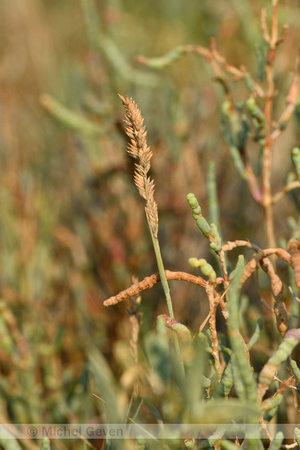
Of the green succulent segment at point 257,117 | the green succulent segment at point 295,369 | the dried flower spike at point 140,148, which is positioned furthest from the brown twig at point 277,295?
the green succulent segment at point 257,117

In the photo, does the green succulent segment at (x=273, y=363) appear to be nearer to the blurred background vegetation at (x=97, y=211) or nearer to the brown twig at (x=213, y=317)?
the brown twig at (x=213, y=317)

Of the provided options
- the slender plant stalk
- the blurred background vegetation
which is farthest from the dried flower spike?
the blurred background vegetation

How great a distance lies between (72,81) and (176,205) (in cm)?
67

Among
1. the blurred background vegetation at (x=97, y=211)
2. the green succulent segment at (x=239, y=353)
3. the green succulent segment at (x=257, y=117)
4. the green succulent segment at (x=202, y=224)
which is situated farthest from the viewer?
the blurred background vegetation at (x=97, y=211)

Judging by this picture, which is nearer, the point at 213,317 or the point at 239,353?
the point at 239,353

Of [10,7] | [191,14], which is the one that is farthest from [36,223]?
[191,14]

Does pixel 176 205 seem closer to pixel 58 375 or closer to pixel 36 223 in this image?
pixel 36 223

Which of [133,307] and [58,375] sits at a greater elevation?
[133,307]

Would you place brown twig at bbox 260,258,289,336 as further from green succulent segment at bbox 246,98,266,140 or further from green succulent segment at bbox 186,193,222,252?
green succulent segment at bbox 246,98,266,140

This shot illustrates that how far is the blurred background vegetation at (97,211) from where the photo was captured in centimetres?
113

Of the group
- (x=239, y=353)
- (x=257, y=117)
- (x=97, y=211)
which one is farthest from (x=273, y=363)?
(x=97, y=211)

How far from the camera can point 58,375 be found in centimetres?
118

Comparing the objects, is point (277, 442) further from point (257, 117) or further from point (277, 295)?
point (257, 117)

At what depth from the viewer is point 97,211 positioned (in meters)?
1.49
